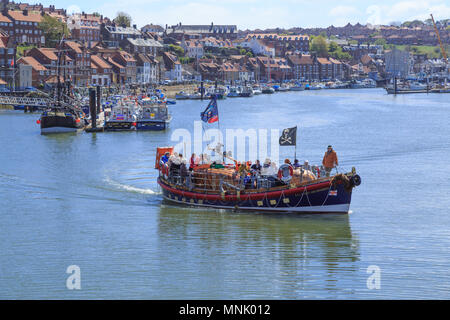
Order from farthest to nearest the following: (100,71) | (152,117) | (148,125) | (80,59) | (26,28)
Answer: (26,28) → (100,71) → (80,59) → (152,117) → (148,125)

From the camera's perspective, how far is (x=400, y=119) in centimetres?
9606

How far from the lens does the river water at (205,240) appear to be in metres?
23.1

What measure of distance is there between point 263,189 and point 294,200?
4.71 feet

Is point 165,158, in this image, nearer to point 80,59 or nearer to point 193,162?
point 193,162

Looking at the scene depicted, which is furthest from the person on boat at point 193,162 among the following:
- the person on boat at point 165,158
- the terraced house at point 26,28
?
the terraced house at point 26,28

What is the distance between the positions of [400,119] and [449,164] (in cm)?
4713

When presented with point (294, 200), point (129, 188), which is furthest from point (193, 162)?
point (129, 188)

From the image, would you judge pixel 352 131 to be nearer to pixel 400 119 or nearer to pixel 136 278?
pixel 400 119

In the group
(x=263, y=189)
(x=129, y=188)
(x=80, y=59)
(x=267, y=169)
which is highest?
(x=80, y=59)

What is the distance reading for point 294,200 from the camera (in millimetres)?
31047

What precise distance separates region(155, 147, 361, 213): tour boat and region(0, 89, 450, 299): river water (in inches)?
18.3

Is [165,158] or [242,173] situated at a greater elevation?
[165,158]

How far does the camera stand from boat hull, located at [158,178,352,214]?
30.5 metres

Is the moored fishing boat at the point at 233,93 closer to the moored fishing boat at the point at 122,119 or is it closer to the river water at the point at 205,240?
the moored fishing boat at the point at 122,119
